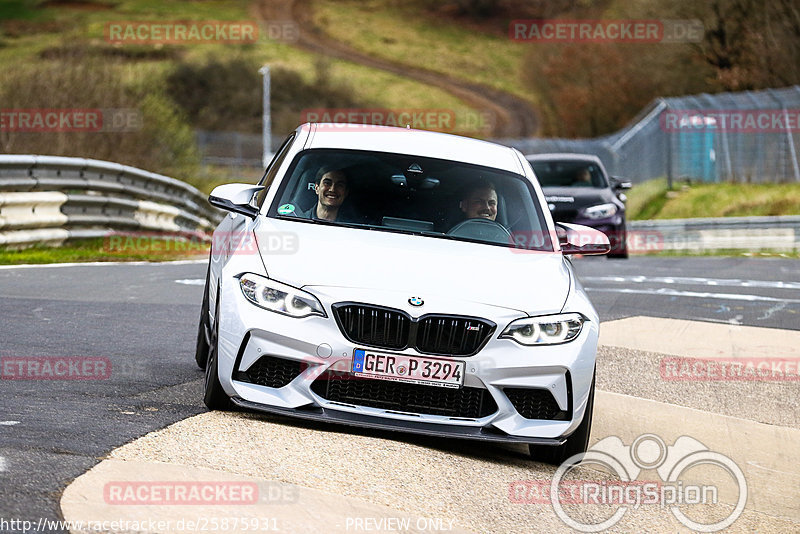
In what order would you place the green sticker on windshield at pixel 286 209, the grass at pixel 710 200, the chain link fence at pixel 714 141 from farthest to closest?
the chain link fence at pixel 714 141, the grass at pixel 710 200, the green sticker on windshield at pixel 286 209

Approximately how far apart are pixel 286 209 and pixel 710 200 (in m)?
28.2

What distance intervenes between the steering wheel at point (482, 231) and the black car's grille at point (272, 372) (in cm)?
146

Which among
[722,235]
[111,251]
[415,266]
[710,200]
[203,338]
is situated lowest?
[710,200]

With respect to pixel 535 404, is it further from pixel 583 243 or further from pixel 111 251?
pixel 111 251

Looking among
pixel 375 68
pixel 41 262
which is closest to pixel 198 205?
pixel 41 262

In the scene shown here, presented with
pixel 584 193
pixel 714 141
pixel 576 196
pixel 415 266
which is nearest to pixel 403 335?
pixel 415 266

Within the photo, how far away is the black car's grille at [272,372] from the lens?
619cm

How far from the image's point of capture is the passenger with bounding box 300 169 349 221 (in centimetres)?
723

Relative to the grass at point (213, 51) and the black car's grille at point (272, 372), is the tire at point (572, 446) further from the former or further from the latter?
the grass at point (213, 51)

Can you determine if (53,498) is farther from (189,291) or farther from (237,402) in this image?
(189,291)

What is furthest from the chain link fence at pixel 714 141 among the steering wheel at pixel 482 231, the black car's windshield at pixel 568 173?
the steering wheel at pixel 482 231

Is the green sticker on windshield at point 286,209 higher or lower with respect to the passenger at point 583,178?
higher

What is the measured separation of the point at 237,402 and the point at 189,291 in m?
6.58

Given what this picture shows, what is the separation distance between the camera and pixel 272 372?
6238 mm
